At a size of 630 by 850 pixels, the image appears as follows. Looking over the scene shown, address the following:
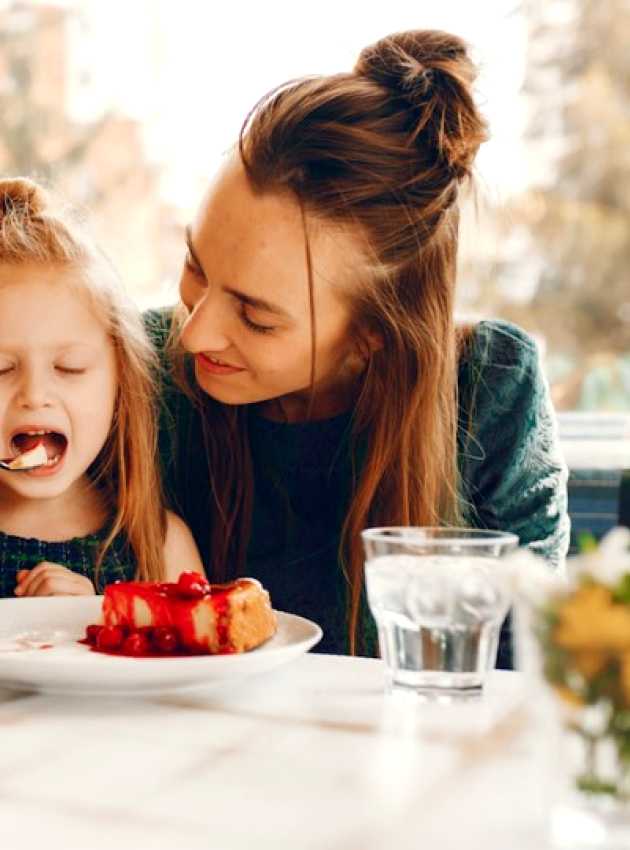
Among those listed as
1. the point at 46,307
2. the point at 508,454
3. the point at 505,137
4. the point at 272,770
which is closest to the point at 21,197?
the point at 46,307

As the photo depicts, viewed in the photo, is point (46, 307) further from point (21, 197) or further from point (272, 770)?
point (272, 770)

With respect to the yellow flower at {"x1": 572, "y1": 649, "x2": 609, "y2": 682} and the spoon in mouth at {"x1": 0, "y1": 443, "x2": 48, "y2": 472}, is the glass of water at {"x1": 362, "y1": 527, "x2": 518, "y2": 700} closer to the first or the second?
the yellow flower at {"x1": 572, "y1": 649, "x2": 609, "y2": 682}

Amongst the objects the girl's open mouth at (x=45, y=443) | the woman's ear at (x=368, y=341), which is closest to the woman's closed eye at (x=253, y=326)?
the woman's ear at (x=368, y=341)

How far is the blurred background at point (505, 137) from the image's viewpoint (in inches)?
412

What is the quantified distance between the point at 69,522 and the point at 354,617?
17.4 inches

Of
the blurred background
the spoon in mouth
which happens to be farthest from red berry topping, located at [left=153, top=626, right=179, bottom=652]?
the blurred background

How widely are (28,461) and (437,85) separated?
0.75 metres

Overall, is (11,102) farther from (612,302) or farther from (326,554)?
(326,554)

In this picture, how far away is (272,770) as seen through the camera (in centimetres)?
87

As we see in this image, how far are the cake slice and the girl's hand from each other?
381mm

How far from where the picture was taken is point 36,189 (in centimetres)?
190

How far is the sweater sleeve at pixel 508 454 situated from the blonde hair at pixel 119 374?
48 cm

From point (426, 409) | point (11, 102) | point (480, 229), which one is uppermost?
point (11, 102)

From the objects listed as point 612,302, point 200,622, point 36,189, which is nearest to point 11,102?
point 612,302
